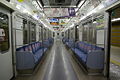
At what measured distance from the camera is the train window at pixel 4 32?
7.68 ft

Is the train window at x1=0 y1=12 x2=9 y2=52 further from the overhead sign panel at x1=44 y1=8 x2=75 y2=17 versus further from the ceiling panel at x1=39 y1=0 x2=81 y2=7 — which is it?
the overhead sign panel at x1=44 y1=8 x2=75 y2=17

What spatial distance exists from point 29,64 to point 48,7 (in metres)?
5.01

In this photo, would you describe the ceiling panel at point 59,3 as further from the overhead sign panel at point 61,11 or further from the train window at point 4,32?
the train window at point 4,32

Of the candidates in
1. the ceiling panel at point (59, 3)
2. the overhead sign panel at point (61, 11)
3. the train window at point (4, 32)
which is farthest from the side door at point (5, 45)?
the overhead sign panel at point (61, 11)

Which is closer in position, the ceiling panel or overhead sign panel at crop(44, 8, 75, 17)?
the ceiling panel

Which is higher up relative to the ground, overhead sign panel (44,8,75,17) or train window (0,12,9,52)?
overhead sign panel (44,8,75,17)

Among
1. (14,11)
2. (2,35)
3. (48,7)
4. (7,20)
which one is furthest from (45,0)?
(2,35)

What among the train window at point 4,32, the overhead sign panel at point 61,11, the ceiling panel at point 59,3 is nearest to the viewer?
the train window at point 4,32

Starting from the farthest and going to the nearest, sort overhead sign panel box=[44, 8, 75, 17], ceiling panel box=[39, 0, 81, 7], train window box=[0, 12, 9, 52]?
overhead sign panel box=[44, 8, 75, 17]
ceiling panel box=[39, 0, 81, 7]
train window box=[0, 12, 9, 52]

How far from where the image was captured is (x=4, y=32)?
8.11ft

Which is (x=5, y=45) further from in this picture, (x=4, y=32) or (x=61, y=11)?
(x=61, y=11)

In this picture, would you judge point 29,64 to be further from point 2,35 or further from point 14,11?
point 14,11

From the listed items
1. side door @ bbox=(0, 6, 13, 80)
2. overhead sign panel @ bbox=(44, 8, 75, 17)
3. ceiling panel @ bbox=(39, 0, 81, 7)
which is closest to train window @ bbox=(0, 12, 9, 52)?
side door @ bbox=(0, 6, 13, 80)

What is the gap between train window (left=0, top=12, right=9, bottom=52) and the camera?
7.68ft
